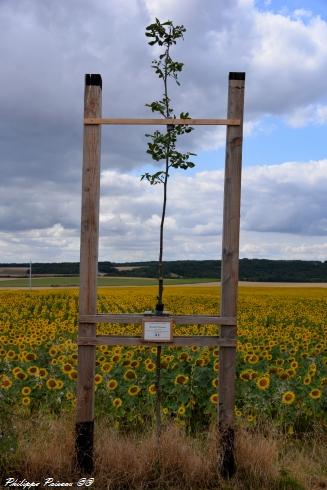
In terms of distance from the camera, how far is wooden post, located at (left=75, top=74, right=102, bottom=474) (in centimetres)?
576

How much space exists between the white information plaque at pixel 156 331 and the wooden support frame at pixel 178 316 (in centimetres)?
5

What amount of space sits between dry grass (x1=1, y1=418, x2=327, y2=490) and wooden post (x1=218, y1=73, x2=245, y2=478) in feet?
0.39

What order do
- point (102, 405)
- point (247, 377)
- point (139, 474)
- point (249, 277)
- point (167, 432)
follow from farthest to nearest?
point (249, 277), point (247, 377), point (102, 405), point (167, 432), point (139, 474)

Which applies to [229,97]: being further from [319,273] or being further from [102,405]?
[319,273]

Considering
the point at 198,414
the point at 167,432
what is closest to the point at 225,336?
the point at 167,432

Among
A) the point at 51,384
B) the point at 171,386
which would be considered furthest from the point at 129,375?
the point at 51,384

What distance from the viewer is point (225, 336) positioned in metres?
5.75

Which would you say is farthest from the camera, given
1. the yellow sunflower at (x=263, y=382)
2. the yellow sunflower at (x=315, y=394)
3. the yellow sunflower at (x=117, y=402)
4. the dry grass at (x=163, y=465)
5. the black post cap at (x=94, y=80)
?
the yellow sunflower at (x=263, y=382)

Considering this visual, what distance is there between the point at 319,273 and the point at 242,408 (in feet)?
175

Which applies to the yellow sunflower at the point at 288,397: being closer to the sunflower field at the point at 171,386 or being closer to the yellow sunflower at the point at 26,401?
the sunflower field at the point at 171,386

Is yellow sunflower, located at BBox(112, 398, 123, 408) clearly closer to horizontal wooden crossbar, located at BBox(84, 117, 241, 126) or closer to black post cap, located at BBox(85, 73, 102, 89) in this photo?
horizontal wooden crossbar, located at BBox(84, 117, 241, 126)

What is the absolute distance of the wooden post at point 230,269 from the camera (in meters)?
5.76

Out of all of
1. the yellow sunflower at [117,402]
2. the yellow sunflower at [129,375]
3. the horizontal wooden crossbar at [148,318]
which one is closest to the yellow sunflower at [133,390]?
the yellow sunflower at [117,402]

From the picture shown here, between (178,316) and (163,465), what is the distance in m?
1.28
